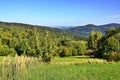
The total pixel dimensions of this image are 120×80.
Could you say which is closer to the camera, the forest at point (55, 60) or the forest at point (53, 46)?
the forest at point (55, 60)

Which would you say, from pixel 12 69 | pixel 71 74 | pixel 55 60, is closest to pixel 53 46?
pixel 55 60

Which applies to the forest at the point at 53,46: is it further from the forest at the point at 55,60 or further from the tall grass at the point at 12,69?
the tall grass at the point at 12,69

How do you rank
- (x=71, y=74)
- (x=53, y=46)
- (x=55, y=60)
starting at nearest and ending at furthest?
(x=71, y=74)
(x=53, y=46)
(x=55, y=60)

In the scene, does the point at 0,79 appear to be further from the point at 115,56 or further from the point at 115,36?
the point at 115,36

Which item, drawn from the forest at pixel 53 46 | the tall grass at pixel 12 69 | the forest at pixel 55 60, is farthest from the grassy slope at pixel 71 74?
the forest at pixel 53 46

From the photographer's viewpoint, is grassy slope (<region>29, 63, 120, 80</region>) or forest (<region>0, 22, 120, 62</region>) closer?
grassy slope (<region>29, 63, 120, 80</region>)

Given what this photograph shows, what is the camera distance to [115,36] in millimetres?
63969

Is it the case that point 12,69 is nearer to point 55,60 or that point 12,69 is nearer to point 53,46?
point 53,46

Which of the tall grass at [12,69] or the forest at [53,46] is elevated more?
the tall grass at [12,69]

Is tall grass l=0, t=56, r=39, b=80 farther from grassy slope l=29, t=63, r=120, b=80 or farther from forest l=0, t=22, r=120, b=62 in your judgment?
forest l=0, t=22, r=120, b=62

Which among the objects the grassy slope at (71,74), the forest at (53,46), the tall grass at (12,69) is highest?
the tall grass at (12,69)

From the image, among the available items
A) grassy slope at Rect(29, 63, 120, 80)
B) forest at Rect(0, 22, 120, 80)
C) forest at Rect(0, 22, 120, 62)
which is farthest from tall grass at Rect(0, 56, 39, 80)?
forest at Rect(0, 22, 120, 62)

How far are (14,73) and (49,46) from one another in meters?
31.0

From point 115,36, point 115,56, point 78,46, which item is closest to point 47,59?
point 115,56
